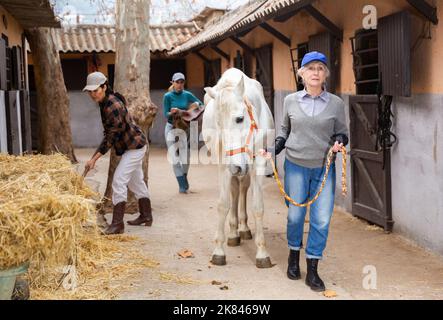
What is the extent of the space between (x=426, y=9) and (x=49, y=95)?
9.32m

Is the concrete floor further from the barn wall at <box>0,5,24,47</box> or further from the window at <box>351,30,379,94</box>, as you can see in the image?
the barn wall at <box>0,5,24,47</box>

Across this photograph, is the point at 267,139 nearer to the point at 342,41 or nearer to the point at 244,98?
the point at 244,98

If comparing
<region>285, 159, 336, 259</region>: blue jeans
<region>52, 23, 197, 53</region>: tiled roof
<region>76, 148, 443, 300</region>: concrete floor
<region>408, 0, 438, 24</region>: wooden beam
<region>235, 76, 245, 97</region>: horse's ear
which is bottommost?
<region>76, 148, 443, 300</region>: concrete floor

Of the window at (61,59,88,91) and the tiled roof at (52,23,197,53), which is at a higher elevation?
the tiled roof at (52,23,197,53)

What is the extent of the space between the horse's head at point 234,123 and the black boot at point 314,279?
97 cm

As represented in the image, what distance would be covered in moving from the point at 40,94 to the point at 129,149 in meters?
6.88

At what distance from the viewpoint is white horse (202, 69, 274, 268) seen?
542 centimetres

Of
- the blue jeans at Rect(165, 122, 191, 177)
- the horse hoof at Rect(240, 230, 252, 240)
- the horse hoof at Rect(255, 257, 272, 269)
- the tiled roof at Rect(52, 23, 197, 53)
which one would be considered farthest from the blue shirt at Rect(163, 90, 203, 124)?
the tiled roof at Rect(52, 23, 197, 53)

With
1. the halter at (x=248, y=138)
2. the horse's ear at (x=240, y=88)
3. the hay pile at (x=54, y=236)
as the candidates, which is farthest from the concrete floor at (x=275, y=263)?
the horse's ear at (x=240, y=88)

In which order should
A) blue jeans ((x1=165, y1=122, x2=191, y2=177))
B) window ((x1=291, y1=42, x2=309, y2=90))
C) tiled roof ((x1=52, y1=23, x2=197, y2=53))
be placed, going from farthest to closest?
1. tiled roof ((x1=52, y1=23, x2=197, y2=53))
2. blue jeans ((x1=165, y1=122, x2=191, y2=177))
3. window ((x1=291, y1=42, x2=309, y2=90))

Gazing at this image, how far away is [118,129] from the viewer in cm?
700

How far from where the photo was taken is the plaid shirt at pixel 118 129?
6.91m

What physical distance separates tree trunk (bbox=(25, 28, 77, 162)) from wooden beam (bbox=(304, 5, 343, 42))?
6.75m

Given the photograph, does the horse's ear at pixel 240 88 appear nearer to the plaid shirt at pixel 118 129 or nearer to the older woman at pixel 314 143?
the older woman at pixel 314 143
